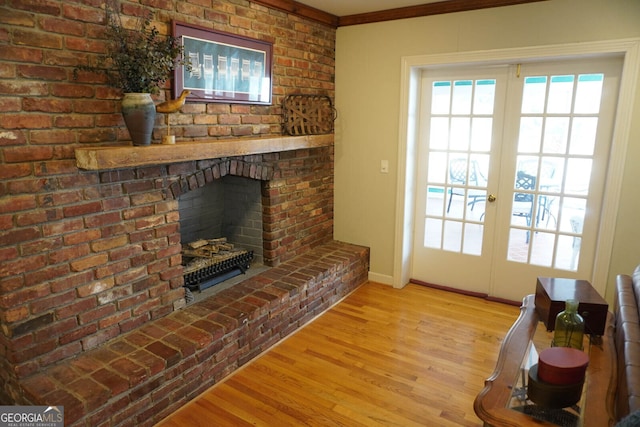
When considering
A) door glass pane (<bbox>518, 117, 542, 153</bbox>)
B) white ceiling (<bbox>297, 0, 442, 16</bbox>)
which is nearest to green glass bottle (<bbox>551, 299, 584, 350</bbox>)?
door glass pane (<bbox>518, 117, 542, 153</bbox>)

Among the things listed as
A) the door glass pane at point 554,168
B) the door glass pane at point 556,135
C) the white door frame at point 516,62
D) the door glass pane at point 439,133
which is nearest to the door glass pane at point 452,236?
the white door frame at point 516,62

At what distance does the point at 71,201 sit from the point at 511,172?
3.10m

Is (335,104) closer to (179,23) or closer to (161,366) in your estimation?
(179,23)

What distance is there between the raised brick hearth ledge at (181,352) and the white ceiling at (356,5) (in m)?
2.10

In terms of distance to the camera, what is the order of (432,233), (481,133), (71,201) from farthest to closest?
1. (432,233)
2. (481,133)
3. (71,201)

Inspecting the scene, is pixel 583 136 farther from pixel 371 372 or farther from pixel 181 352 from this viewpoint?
pixel 181 352

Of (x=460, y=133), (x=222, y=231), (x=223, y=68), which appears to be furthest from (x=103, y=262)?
(x=460, y=133)

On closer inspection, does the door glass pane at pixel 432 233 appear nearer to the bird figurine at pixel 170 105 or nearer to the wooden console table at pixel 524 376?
the wooden console table at pixel 524 376

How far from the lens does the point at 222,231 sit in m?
3.77

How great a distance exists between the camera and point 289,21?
3.32m

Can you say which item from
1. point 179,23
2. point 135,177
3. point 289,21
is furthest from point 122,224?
point 289,21

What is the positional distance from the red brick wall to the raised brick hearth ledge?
0.14 metres

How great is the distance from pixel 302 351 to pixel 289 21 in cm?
248

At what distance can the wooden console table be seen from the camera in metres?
1.35
